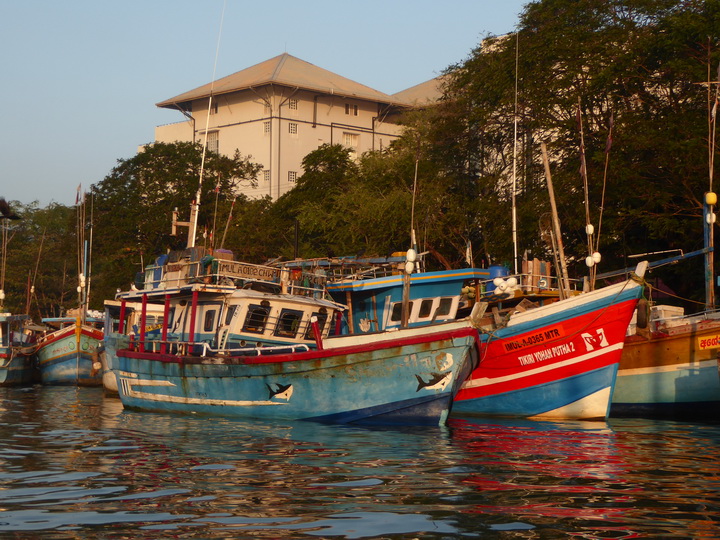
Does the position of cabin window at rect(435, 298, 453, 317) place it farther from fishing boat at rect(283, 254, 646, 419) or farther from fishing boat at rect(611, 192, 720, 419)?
fishing boat at rect(611, 192, 720, 419)

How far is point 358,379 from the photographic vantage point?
66.1ft

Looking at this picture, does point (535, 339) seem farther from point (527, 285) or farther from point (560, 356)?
point (527, 285)

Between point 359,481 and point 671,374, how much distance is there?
12336mm

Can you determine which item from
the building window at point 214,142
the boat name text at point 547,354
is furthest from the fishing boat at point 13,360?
the building window at point 214,142

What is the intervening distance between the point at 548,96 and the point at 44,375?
81.8 feet

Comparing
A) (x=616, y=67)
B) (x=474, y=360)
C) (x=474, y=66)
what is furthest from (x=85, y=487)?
(x=474, y=66)

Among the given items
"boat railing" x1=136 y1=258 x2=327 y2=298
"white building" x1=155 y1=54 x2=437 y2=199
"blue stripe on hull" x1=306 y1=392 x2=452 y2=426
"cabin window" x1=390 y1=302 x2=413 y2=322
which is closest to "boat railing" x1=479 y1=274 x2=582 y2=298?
"cabin window" x1=390 y1=302 x2=413 y2=322

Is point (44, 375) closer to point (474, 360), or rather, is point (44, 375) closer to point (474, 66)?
point (474, 66)

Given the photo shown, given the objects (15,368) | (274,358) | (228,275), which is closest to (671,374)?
(274,358)

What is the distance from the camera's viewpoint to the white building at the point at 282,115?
79.2m

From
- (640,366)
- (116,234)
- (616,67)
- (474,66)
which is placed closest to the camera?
(640,366)

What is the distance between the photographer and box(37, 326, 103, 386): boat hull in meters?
40.4

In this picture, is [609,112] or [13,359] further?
[13,359]

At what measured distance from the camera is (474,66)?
149 feet
